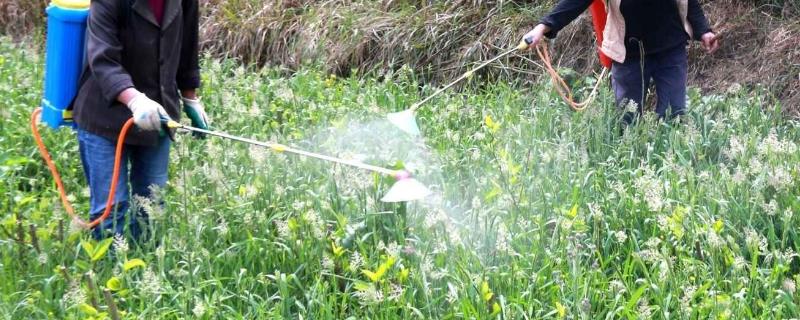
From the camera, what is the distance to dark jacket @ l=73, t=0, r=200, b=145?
12.7 feet

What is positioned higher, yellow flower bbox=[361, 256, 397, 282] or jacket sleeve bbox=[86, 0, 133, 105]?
jacket sleeve bbox=[86, 0, 133, 105]

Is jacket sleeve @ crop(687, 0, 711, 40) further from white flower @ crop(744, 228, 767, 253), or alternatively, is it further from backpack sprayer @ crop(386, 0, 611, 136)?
white flower @ crop(744, 228, 767, 253)

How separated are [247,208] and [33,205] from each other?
1057mm

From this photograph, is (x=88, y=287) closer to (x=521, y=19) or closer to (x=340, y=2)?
(x=521, y=19)

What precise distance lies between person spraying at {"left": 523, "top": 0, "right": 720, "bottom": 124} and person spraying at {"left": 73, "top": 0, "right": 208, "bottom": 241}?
210 cm

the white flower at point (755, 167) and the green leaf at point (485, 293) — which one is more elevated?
the green leaf at point (485, 293)

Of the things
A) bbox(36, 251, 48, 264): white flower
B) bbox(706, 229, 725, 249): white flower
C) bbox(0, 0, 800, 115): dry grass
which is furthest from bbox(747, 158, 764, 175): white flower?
bbox(36, 251, 48, 264): white flower

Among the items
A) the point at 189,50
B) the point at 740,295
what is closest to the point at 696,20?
the point at 740,295

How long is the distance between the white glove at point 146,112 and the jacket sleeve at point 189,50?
0.53 meters

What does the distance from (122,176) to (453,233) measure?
1.28 meters

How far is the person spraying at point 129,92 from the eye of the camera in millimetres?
3879

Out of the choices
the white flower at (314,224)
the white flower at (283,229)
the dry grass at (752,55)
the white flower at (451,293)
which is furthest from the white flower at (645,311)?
the dry grass at (752,55)

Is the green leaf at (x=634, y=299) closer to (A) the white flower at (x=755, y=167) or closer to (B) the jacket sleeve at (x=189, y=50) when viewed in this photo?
(A) the white flower at (x=755, y=167)

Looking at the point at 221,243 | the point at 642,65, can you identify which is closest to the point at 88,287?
the point at 221,243
